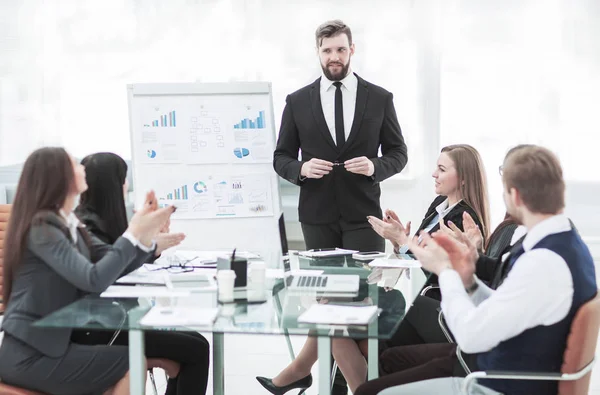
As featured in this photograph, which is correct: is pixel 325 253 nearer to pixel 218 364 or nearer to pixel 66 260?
pixel 218 364

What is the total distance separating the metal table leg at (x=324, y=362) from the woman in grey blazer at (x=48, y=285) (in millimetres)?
653

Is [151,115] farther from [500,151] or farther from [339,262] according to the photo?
[500,151]

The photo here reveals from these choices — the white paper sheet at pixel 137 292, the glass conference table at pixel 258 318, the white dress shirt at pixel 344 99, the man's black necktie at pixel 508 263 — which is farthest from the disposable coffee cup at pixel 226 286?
the white dress shirt at pixel 344 99

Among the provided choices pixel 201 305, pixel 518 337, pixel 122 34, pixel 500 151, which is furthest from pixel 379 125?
pixel 122 34

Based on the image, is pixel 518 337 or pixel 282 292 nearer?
pixel 518 337

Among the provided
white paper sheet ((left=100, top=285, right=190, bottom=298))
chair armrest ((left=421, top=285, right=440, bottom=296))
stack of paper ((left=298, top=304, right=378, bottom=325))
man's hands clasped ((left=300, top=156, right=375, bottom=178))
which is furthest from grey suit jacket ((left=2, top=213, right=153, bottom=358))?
man's hands clasped ((left=300, top=156, right=375, bottom=178))

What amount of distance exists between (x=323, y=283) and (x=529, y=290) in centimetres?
103

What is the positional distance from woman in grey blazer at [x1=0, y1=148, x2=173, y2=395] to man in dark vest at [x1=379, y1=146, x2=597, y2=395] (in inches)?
42.6

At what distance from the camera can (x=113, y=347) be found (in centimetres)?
265

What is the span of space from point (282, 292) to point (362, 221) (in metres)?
1.37

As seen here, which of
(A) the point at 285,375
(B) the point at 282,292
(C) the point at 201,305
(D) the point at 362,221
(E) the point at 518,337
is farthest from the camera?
(D) the point at 362,221

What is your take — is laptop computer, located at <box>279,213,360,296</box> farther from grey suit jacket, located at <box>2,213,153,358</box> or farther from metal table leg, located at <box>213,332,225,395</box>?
grey suit jacket, located at <box>2,213,153,358</box>

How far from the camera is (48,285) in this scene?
8.45ft

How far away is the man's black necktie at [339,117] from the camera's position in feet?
13.8
